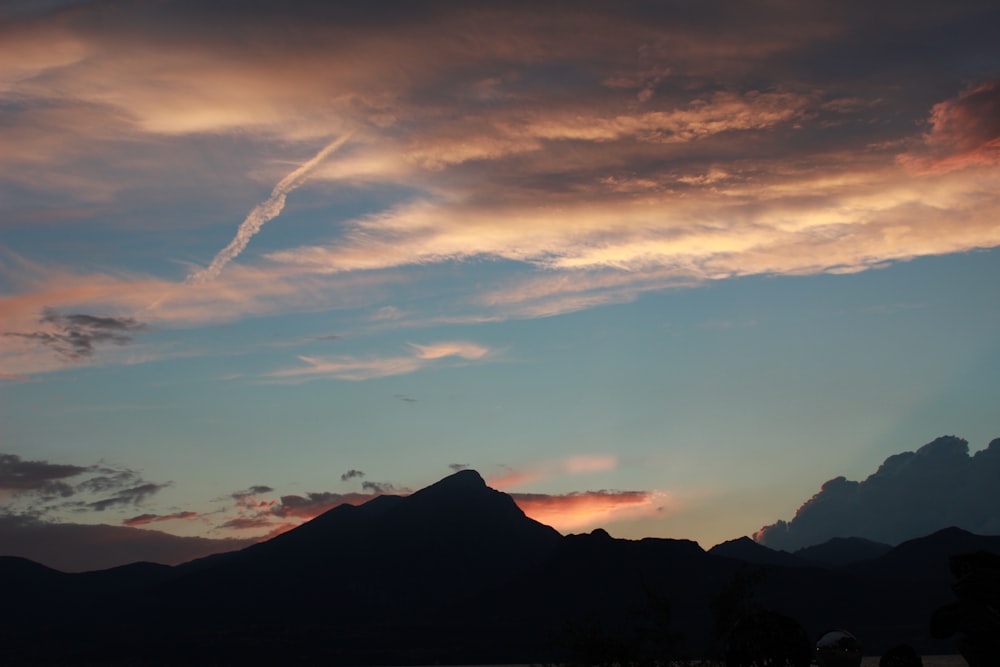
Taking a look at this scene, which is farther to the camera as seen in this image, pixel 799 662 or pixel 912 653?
pixel 912 653

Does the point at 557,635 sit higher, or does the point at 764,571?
the point at 764,571

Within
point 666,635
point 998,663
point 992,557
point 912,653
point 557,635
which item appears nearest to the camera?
point 998,663


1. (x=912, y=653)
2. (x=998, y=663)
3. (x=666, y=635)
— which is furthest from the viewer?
(x=666, y=635)

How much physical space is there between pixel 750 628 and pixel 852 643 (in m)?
4.10

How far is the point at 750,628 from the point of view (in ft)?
134

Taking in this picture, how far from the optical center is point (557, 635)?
6400cm

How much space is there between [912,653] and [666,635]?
16.0 m

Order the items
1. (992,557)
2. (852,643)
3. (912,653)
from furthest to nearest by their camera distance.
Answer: (912,653) < (852,643) < (992,557)

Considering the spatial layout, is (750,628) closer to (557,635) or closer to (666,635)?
(666,635)

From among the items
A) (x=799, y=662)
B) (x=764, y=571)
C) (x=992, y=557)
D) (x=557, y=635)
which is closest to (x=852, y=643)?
(x=799, y=662)

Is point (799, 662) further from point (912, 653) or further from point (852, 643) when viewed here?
point (912, 653)

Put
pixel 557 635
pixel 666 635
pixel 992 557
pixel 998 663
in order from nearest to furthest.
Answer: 1. pixel 998 663
2. pixel 992 557
3. pixel 666 635
4. pixel 557 635

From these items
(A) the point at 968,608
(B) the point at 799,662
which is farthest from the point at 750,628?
(A) the point at 968,608

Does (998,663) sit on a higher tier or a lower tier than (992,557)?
lower
